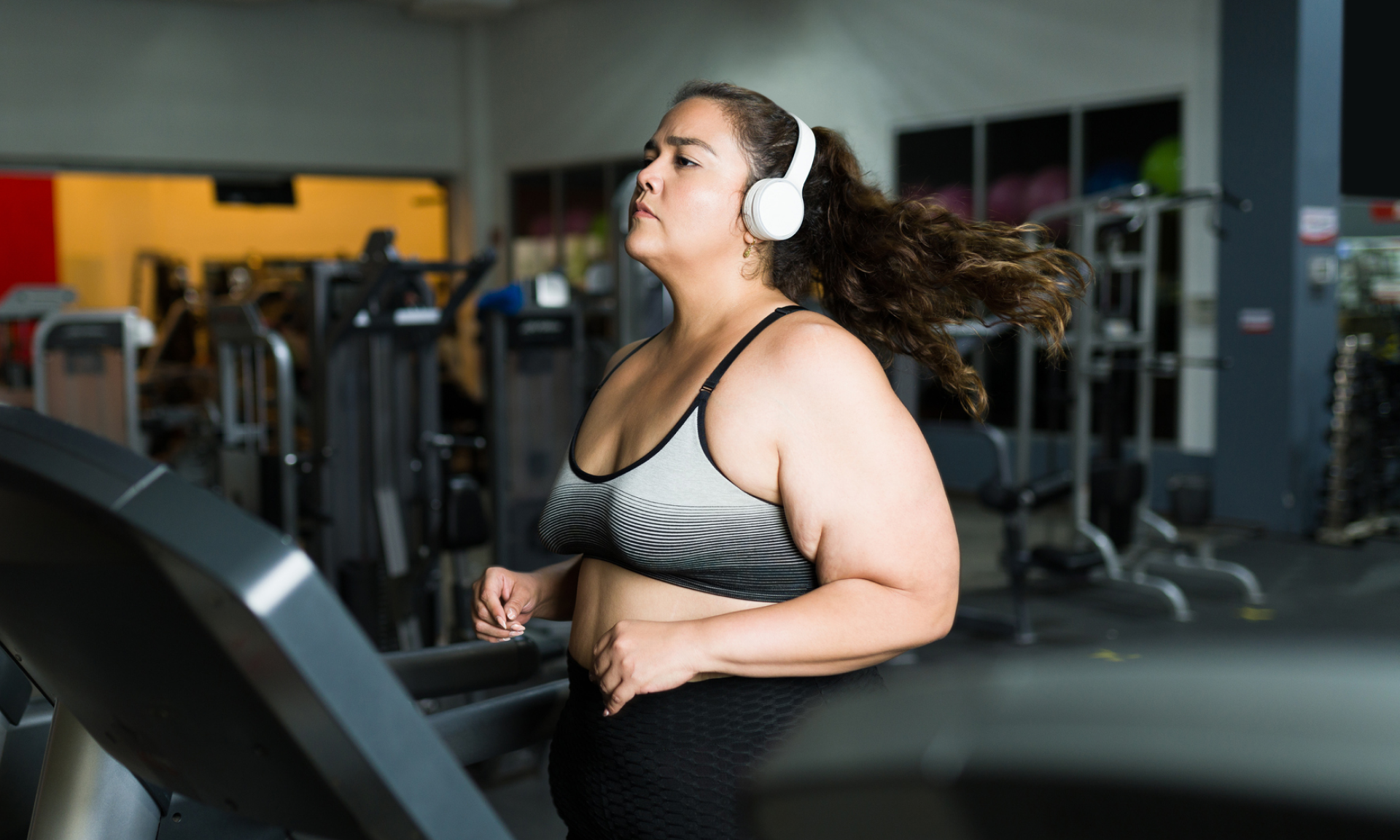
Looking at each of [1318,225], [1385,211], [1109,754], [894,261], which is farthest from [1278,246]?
[1109,754]

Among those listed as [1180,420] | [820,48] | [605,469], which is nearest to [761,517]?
[605,469]

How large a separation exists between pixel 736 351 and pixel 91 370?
5271 millimetres

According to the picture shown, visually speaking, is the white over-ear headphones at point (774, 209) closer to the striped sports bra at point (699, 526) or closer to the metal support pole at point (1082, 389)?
the striped sports bra at point (699, 526)

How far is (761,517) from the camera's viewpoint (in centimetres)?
109

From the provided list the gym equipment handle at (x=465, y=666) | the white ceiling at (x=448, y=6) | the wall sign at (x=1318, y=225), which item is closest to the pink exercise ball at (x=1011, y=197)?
the wall sign at (x=1318, y=225)

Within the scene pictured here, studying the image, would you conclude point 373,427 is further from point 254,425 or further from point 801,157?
point 801,157

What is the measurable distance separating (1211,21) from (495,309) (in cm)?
502

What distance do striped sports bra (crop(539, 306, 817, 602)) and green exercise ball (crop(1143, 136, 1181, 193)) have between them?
6.75 metres

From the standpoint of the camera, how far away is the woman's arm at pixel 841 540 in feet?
3.31

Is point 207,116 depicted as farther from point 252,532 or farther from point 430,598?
point 252,532

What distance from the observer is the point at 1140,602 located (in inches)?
201

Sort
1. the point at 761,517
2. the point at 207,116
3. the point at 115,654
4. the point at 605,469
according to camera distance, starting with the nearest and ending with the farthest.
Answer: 1. the point at 115,654
2. the point at 761,517
3. the point at 605,469
4. the point at 207,116

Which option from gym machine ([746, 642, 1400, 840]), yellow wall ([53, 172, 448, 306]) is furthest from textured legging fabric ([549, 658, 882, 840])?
yellow wall ([53, 172, 448, 306])

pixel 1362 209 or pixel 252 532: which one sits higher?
pixel 1362 209
